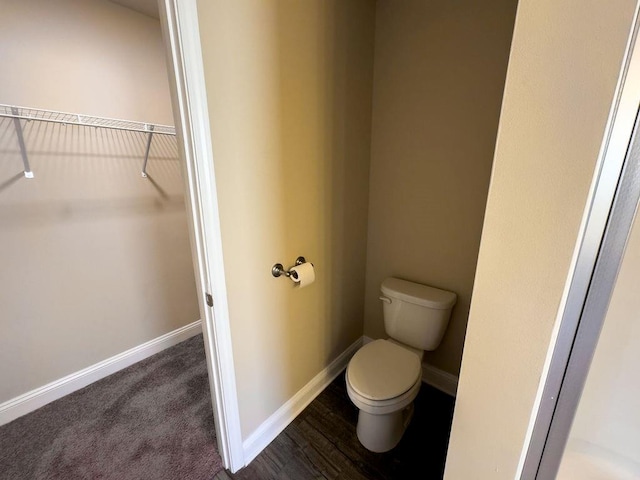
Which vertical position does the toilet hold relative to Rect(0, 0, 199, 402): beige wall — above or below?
below

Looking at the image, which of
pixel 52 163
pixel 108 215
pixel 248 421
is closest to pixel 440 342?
pixel 248 421

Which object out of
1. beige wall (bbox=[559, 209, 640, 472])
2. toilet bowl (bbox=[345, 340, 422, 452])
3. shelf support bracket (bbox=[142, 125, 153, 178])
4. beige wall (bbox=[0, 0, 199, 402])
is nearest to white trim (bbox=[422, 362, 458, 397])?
toilet bowl (bbox=[345, 340, 422, 452])

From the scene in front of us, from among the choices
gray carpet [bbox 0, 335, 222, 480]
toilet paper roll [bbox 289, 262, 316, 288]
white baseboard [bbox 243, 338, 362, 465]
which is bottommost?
gray carpet [bbox 0, 335, 222, 480]

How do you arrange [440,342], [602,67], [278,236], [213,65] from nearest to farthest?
[602,67] < [213,65] < [278,236] < [440,342]

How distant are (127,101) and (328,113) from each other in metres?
1.35

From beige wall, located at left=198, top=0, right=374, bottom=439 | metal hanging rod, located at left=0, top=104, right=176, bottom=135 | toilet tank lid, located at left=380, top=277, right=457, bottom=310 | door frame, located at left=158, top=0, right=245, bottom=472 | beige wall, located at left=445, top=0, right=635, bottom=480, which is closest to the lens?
beige wall, located at left=445, top=0, right=635, bottom=480

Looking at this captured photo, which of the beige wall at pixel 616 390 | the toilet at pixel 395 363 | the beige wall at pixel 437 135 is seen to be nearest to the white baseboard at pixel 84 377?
the toilet at pixel 395 363

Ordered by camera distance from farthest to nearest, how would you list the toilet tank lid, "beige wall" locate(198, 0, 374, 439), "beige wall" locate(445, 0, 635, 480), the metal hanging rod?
the toilet tank lid, the metal hanging rod, "beige wall" locate(198, 0, 374, 439), "beige wall" locate(445, 0, 635, 480)

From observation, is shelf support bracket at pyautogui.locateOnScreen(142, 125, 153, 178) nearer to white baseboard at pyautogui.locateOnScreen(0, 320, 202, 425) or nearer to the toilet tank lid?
white baseboard at pyautogui.locateOnScreen(0, 320, 202, 425)

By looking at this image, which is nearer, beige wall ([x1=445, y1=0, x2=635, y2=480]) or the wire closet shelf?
beige wall ([x1=445, y1=0, x2=635, y2=480])

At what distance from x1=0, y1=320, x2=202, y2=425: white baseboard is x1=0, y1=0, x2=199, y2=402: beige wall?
47 mm

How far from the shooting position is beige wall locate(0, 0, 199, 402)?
1.43 metres

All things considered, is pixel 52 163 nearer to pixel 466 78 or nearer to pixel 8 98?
pixel 8 98

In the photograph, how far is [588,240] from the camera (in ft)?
1.66
